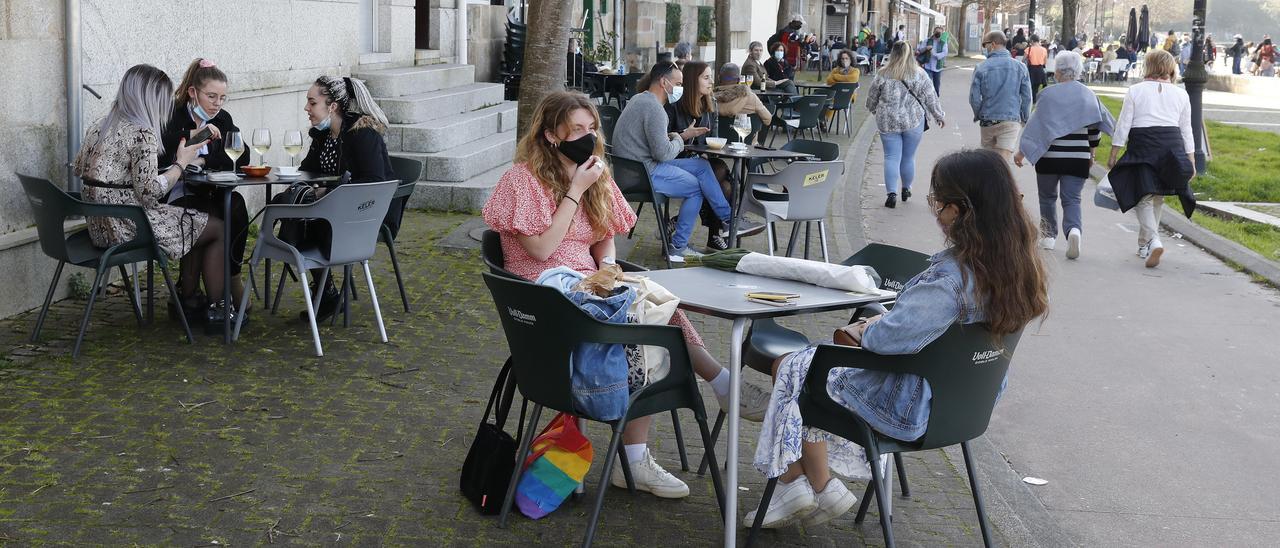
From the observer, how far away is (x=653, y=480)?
464 cm

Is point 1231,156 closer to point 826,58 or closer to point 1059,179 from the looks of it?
point 1059,179

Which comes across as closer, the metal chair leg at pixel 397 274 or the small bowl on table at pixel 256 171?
the small bowl on table at pixel 256 171

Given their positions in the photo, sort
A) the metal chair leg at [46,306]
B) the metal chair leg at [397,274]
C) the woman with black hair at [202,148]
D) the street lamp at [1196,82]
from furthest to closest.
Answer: the street lamp at [1196,82], the metal chair leg at [397,274], the woman with black hair at [202,148], the metal chair leg at [46,306]

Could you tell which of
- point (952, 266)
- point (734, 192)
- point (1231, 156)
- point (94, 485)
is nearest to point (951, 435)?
point (952, 266)

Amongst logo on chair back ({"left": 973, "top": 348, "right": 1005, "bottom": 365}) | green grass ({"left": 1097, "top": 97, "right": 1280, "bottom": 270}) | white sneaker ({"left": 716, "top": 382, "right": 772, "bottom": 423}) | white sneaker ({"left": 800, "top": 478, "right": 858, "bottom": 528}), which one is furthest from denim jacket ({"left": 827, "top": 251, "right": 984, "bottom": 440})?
green grass ({"left": 1097, "top": 97, "right": 1280, "bottom": 270})

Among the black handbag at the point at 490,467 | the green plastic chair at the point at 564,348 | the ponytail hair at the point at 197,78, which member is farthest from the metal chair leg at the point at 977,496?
the ponytail hair at the point at 197,78

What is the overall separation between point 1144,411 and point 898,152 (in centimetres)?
699

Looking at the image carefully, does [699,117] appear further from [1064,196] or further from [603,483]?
[603,483]

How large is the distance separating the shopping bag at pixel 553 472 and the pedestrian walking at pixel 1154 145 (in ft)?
23.6

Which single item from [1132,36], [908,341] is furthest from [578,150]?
[1132,36]

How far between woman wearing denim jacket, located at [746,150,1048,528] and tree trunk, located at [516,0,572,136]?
585cm

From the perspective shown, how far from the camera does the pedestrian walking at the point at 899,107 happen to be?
12.9 metres

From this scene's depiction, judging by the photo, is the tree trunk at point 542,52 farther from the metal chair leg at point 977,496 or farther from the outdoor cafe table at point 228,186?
the metal chair leg at point 977,496

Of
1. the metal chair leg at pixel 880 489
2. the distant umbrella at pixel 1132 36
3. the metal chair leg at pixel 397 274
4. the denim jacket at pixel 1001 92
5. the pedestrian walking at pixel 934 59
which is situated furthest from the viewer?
the distant umbrella at pixel 1132 36
